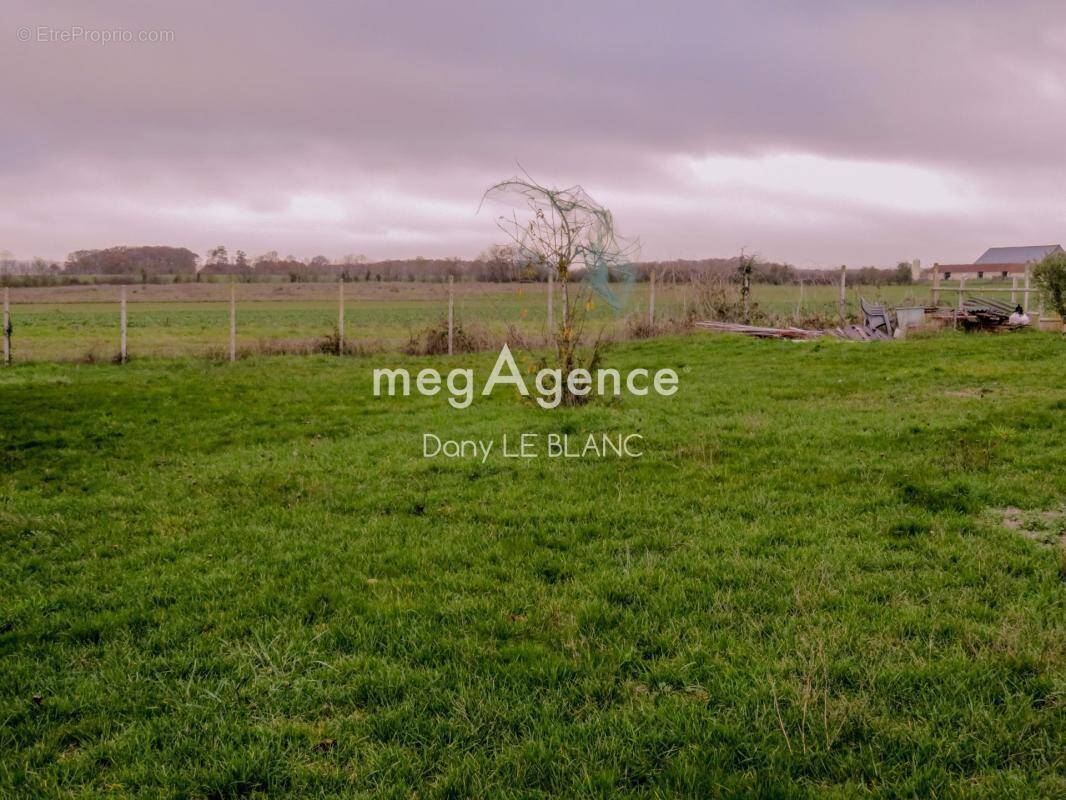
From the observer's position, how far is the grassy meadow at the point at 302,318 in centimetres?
1858

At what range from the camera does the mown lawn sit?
2646 mm

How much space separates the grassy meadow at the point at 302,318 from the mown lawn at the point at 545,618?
469cm

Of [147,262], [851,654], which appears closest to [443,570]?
[851,654]

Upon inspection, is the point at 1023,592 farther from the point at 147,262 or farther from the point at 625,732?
the point at 147,262

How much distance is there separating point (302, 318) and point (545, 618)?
39.1m

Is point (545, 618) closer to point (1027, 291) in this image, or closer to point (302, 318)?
point (1027, 291)

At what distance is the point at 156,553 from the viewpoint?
4828 millimetres

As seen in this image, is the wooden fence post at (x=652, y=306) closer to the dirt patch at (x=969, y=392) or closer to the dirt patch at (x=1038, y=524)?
the dirt patch at (x=969, y=392)

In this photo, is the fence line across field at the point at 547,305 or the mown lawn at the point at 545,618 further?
the fence line across field at the point at 547,305

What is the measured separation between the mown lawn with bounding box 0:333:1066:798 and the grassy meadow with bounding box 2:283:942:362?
4689mm

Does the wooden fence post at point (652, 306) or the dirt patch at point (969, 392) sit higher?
the wooden fence post at point (652, 306)

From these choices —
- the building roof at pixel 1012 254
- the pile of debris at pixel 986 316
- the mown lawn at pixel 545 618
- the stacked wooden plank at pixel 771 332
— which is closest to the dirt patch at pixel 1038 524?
the mown lawn at pixel 545 618

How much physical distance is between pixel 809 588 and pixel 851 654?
2.26 feet

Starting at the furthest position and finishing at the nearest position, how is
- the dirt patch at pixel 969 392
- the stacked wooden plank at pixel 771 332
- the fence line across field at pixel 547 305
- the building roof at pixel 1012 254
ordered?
the building roof at pixel 1012 254 < the stacked wooden plank at pixel 771 332 < the fence line across field at pixel 547 305 < the dirt patch at pixel 969 392
